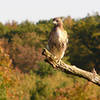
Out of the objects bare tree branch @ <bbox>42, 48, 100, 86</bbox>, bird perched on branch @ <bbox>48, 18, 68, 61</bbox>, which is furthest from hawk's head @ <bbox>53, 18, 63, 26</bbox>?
bare tree branch @ <bbox>42, 48, 100, 86</bbox>

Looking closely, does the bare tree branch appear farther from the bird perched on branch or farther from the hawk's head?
the hawk's head

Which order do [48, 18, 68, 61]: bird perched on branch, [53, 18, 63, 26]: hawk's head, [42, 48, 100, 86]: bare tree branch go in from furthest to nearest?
1. [53, 18, 63, 26]: hawk's head
2. [48, 18, 68, 61]: bird perched on branch
3. [42, 48, 100, 86]: bare tree branch

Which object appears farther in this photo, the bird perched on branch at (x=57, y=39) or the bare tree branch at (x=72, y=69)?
the bird perched on branch at (x=57, y=39)

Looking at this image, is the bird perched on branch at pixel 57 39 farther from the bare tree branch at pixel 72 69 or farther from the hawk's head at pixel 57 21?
the bare tree branch at pixel 72 69

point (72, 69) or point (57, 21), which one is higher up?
point (57, 21)

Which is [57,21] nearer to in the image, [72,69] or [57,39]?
[57,39]

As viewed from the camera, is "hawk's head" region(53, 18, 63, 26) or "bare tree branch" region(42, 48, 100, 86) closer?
"bare tree branch" region(42, 48, 100, 86)

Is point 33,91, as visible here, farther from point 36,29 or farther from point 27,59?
point 36,29

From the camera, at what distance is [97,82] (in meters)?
7.98

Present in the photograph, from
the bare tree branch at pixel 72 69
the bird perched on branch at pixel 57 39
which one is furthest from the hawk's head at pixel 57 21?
the bare tree branch at pixel 72 69

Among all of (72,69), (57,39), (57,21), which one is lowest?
(72,69)

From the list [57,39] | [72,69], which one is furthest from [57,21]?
[72,69]

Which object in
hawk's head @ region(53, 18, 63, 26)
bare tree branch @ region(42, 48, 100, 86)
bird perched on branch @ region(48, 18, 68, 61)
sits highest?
hawk's head @ region(53, 18, 63, 26)

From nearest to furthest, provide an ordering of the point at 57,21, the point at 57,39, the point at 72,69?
the point at 72,69 → the point at 57,39 → the point at 57,21
